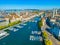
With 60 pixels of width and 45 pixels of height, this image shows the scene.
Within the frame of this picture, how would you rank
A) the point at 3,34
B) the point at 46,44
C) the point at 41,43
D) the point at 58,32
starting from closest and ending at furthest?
the point at 46,44
the point at 41,43
the point at 58,32
the point at 3,34

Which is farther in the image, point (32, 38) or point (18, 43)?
point (32, 38)

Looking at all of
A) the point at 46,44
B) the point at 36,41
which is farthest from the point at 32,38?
the point at 46,44

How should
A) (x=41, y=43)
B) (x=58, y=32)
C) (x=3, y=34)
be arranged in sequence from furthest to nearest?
(x=3, y=34) < (x=58, y=32) < (x=41, y=43)

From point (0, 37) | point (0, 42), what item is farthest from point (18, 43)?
point (0, 37)

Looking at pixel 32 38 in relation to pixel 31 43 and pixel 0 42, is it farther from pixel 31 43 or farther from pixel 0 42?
pixel 0 42

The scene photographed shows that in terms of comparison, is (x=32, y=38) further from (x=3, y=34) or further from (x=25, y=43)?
(x=3, y=34)

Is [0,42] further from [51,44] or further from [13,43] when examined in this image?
[51,44]

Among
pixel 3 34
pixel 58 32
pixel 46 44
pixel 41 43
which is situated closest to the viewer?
pixel 46 44

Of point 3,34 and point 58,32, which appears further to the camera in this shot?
point 3,34
